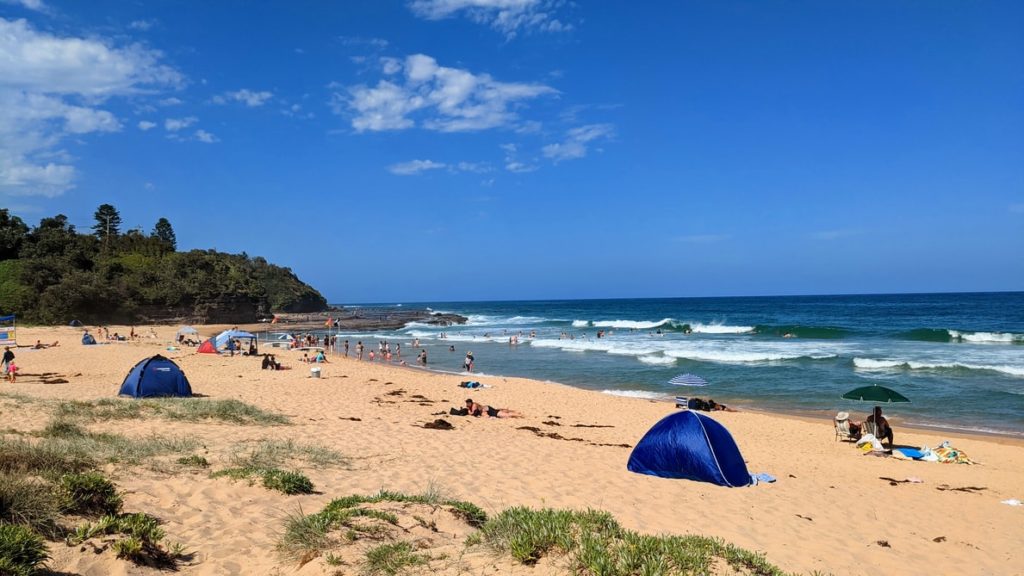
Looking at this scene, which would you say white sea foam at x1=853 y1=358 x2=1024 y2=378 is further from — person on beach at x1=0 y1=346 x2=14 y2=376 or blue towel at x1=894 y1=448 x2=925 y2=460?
person on beach at x1=0 y1=346 x2=14 y2=376

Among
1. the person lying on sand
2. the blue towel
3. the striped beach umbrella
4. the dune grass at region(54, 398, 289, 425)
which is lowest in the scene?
the blue towel

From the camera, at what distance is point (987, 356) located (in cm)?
3055

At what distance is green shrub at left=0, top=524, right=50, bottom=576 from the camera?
11.3 feet

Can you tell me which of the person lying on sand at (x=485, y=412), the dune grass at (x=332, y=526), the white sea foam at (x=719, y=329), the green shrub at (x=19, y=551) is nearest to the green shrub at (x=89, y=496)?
the green shrub at (x=19, y=551)

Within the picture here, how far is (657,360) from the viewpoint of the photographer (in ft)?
106

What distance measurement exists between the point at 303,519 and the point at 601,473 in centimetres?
581

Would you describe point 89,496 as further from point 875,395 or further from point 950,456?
point 875,395

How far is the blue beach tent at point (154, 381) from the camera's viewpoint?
14.7 metres

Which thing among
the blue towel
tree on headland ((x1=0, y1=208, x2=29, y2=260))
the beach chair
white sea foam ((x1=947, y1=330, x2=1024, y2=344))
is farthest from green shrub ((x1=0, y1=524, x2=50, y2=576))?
tree on headland ((x1=0, y1=208, x2=29, y2=260))

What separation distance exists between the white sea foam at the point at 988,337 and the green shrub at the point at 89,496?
50.0 metres

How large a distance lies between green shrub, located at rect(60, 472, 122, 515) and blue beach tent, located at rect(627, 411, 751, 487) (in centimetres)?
742

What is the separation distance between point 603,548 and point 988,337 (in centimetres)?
5046

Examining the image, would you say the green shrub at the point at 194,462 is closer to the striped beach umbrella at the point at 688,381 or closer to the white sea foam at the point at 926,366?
the striped beach umbrella at the point at 688,381

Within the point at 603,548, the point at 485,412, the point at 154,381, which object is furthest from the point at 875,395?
the point at 154,381
